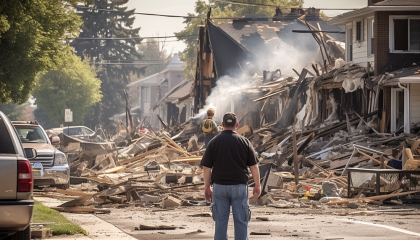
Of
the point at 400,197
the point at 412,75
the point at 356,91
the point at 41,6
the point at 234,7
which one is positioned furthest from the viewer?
the point at 234,7

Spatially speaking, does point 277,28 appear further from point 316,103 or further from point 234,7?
point 234,7

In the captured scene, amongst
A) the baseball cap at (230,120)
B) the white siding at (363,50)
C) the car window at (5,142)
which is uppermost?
Answer: the white siding at (363,50)

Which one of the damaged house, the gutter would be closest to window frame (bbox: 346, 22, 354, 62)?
the gutter

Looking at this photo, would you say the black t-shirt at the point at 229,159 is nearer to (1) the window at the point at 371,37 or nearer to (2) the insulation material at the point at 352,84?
(2) the insulation material at the point at 352,84

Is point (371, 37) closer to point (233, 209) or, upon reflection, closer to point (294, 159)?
point (294, 159)

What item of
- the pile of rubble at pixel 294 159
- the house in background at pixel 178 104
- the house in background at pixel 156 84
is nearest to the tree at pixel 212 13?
the house in background at pixel 178 104

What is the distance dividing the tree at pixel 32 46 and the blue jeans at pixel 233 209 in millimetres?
13977

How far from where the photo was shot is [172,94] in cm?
6994

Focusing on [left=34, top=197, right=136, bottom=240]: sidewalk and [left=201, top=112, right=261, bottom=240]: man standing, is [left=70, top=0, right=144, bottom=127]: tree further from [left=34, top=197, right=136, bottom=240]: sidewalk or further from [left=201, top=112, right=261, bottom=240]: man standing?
[left=201, top=112, right=261, bottom=240]: man standing

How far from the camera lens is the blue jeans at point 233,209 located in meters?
8.21

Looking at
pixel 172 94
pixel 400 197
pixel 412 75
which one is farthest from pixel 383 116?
pixel 172 94

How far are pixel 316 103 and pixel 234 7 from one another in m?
47.8

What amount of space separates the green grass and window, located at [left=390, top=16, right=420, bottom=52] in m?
17.7

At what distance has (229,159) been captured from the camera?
834cm
